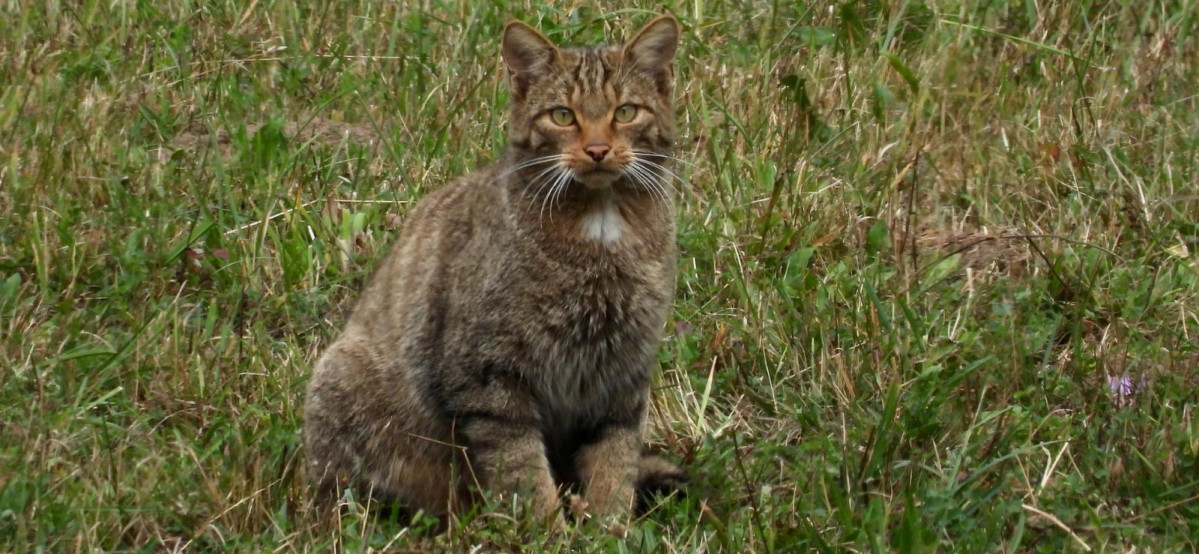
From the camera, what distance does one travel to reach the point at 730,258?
5949mm

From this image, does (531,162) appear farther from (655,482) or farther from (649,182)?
(655,482)

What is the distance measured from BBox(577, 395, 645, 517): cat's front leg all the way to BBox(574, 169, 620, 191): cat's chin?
60 cm

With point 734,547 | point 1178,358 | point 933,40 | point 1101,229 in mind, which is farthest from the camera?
point 933,40

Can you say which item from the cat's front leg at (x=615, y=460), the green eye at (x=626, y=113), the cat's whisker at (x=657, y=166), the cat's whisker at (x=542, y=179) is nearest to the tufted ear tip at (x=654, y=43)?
the green eye at (x=626, y=113)

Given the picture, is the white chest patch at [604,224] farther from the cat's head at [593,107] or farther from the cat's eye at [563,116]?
the cat's eye at [563,116]

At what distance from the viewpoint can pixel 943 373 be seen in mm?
5324

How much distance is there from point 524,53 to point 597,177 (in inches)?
18.5

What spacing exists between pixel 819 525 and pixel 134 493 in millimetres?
1766

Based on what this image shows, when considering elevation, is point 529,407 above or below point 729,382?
above

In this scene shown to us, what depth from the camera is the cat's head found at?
4.70 metres

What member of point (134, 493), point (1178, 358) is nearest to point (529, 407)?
point (134, 493)

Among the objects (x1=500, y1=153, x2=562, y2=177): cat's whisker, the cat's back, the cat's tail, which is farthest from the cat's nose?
the cat's tail

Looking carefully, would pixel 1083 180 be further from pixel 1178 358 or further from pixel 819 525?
pixel 819 525

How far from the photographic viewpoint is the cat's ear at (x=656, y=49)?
191 inches
